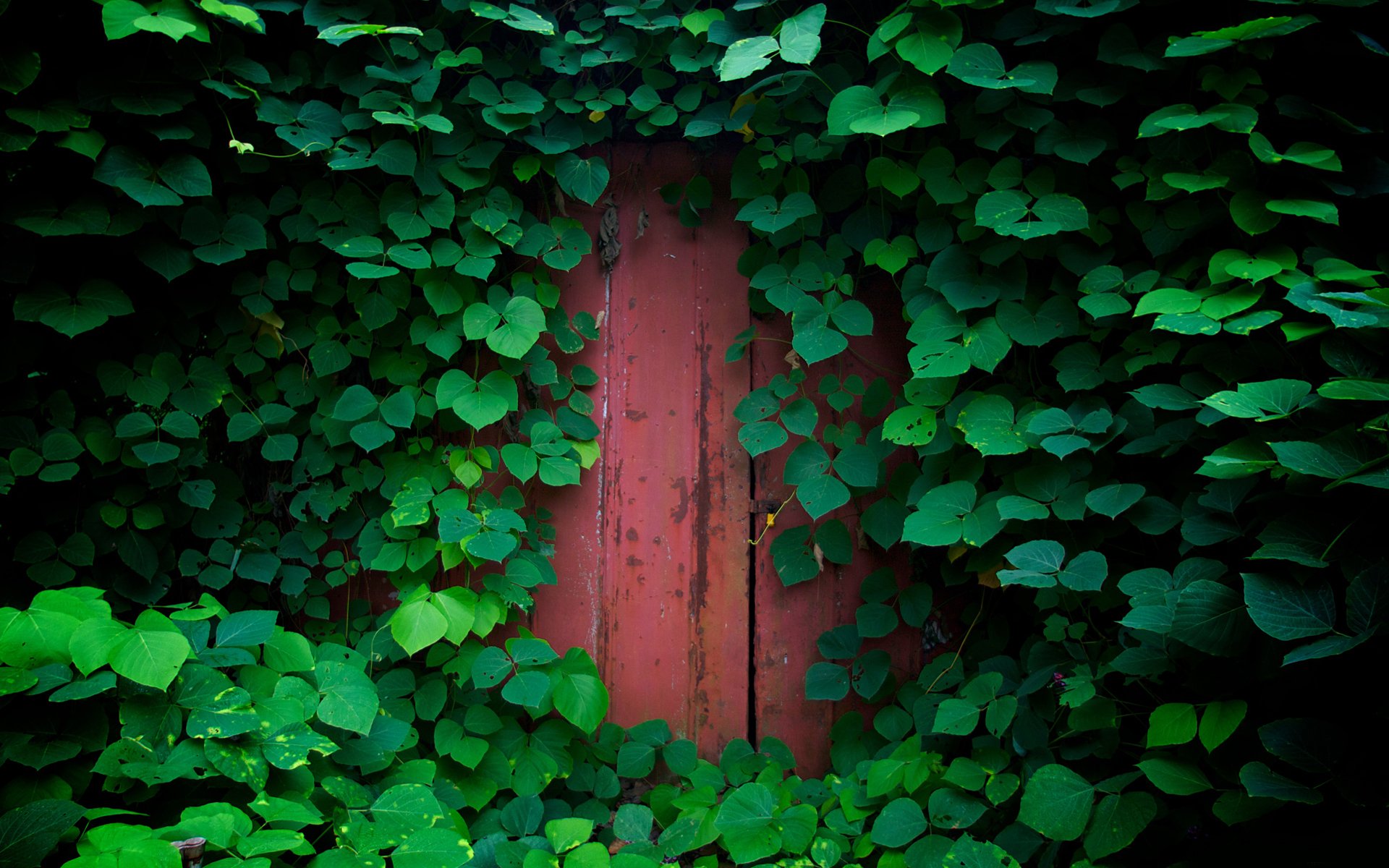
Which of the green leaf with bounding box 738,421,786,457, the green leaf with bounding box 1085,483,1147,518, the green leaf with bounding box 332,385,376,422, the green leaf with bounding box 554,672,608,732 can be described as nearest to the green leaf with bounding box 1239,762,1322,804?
the green leaf with bounding box 1085,483,1147,518

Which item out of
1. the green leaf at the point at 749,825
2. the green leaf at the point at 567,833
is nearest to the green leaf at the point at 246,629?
the green leaf at the point at 567,833

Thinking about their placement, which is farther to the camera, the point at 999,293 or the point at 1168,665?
the point at 999,293

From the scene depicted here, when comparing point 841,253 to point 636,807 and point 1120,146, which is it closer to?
point 1120,146

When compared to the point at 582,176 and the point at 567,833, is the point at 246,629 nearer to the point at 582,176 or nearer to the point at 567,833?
→ the point at 567,833

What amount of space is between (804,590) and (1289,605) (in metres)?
1.19

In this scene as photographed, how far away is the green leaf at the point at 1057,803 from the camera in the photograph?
4.92ft

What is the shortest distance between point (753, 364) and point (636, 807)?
49.0 inches

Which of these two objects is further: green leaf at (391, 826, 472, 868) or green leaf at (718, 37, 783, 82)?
green leaf at (718, 37, 783, 82)

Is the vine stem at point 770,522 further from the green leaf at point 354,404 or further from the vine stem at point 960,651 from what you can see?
the green leaf at point 354,404

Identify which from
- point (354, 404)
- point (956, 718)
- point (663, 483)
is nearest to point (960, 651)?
point (956, 718)

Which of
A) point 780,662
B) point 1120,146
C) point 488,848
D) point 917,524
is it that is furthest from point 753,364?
point 488,848

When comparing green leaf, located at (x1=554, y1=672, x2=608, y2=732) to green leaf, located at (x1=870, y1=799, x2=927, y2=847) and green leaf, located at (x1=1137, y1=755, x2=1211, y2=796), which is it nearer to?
green leaf, located at (x1=870, y1=799, x2=927, y2=847)

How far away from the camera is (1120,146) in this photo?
182 cm

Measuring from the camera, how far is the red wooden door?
2242 millimetres
